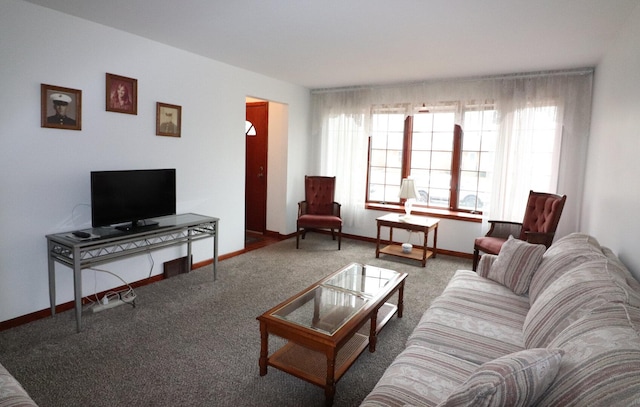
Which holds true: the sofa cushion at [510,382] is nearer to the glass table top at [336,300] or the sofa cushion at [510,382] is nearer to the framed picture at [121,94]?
the glass table top at [336,300]

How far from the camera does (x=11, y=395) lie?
4.90 feet

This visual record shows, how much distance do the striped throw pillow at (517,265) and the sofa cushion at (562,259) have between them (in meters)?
0.04

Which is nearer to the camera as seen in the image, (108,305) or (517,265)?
(517,265)

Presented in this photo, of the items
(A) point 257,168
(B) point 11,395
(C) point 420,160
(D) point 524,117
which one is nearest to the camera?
(B) point 11,395

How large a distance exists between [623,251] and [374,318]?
175 cm

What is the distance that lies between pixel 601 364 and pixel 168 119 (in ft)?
13.1

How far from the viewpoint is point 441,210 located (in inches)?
214

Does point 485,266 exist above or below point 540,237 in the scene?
below

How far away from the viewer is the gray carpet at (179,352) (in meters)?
2.15

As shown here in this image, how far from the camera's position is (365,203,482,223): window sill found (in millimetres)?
5123

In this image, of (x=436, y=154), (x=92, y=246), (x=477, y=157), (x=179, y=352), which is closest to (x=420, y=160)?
(x=436, y=154)

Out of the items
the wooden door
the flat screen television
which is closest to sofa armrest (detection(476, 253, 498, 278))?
the flat screen television

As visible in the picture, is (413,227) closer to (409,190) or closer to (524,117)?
(409,190)

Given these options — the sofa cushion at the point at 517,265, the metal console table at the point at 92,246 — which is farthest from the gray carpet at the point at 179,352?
the sofa cushion at the point at 517,265
